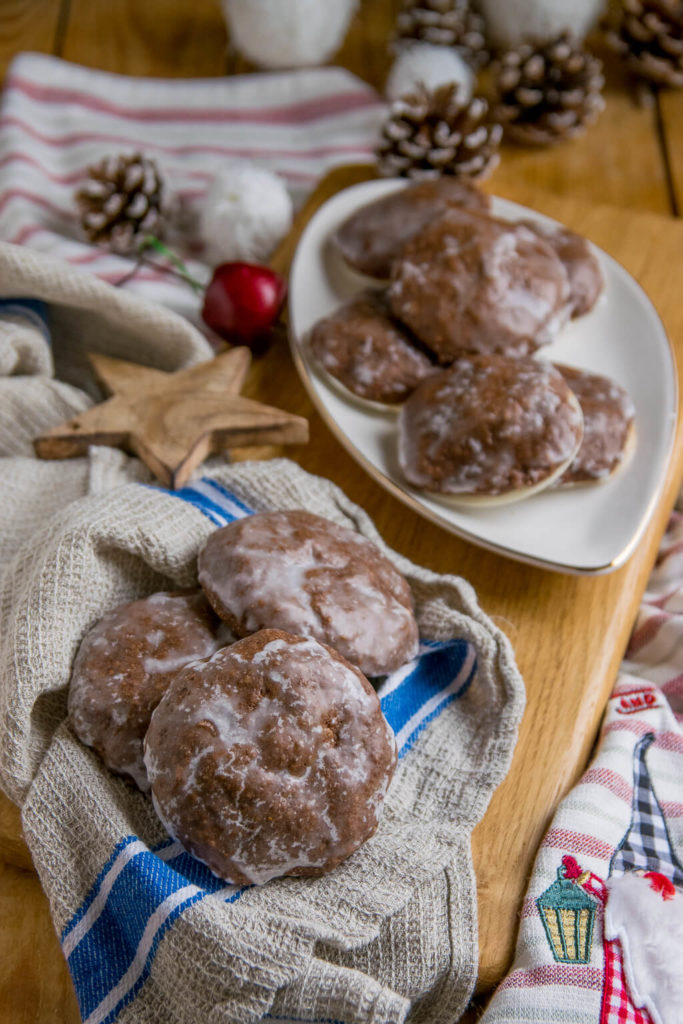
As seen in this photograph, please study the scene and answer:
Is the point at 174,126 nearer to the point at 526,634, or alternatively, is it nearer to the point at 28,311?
the point at 28,311

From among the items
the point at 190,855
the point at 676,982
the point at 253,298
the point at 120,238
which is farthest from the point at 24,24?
the point at 676,982

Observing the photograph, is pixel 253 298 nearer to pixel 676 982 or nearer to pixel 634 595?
pixel 634 595

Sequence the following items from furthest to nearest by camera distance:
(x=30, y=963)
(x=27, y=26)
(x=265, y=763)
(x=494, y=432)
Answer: (x=27, y=26)
(x=494, y=432)
(x=30, y=963)
(x=265, y=763)

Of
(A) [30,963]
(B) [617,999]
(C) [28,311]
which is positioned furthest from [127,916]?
(C) [28,311]

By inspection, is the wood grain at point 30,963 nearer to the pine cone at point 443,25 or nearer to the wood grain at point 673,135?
the wood grain at point 673,135

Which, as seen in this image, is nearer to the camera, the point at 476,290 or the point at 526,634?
the point at 526,634

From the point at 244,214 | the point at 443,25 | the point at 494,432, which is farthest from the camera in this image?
the point at 443,25

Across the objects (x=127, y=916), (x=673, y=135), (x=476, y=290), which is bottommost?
(x=127, y=916)

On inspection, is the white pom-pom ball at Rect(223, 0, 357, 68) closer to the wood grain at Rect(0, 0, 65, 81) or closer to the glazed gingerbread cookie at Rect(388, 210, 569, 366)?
the wood grain at Rect(0, 0, 65, 81)
